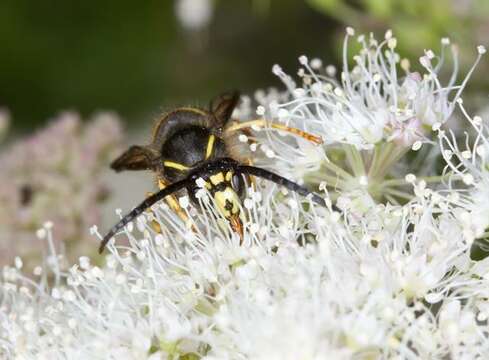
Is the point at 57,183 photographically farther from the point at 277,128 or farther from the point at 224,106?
the point at 277,128

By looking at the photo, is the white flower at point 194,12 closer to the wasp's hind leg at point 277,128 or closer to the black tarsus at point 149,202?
the wasp's hind leg at point 277,128

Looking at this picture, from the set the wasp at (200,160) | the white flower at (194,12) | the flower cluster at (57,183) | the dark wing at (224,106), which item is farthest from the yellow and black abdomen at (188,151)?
the white flower at (194,12)

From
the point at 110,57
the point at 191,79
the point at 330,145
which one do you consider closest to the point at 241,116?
the point at 330,145

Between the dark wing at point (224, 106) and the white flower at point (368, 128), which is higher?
the dark wing at point (224, 106)

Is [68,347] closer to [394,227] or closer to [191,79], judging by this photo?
[394,227]

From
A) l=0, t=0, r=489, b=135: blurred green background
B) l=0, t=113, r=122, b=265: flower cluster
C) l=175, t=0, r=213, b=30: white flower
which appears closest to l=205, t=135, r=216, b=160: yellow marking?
l=0, t=113, r=122, b=265: flower cluster

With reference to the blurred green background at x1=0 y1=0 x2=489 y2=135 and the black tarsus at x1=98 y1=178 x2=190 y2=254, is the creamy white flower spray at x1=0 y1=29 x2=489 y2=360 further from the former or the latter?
the blurred green background at x1=0 y1=0 x2=489 y2=135

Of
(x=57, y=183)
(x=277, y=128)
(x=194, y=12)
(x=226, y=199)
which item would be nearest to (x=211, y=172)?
(x=226, y=199)
